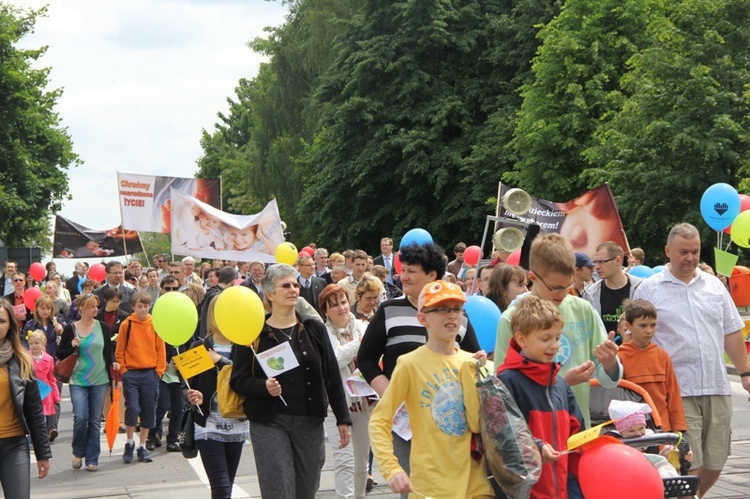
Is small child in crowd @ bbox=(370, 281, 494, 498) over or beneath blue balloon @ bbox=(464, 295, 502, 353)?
beneath

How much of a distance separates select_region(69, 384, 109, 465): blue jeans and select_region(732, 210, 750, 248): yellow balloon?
725cm

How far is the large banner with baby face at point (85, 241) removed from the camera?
32531mm

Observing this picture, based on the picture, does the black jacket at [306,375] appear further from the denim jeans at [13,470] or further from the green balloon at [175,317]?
the green balloon at [175,317]

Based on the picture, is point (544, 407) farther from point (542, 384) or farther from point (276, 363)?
point (276, 363)

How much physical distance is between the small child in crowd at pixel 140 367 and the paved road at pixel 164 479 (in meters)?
0.38

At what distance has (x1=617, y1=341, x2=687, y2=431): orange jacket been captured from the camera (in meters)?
A: 6.96

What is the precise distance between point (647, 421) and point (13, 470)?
404 centimetres

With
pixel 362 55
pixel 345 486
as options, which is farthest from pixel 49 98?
pixel 345 486

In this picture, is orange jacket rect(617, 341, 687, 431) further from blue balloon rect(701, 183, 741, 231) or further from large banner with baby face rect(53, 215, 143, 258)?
large banner with baby face rect(53, 215, 143, 258)

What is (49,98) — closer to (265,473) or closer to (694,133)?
(694,133)

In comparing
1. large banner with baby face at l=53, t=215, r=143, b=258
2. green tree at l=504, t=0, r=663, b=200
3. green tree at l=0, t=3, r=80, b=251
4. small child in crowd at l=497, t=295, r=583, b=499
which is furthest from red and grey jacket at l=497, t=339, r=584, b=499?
green tree at l=0, t=3, r=80, b=251

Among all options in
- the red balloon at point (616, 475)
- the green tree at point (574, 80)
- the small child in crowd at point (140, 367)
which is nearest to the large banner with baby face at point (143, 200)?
the small child in crowd at point (140, 367)

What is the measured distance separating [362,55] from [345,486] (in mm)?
33311

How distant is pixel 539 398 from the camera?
4.97 meters
